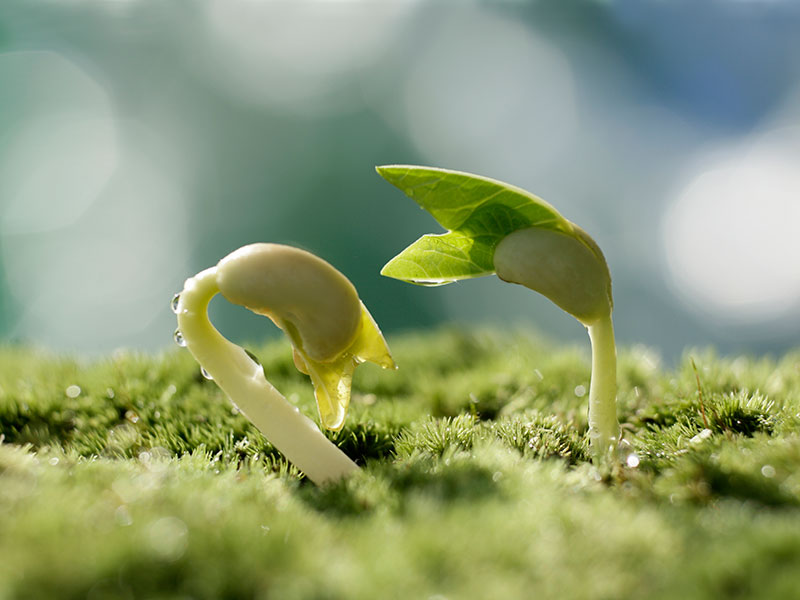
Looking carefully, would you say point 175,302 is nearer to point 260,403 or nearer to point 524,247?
point 260,403

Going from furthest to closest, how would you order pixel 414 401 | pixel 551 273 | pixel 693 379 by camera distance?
pixel 414 401
pixel 693 379
pixel 551 273

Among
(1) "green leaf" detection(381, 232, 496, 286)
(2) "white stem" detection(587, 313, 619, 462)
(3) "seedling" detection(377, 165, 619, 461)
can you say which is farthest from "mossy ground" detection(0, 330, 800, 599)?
(1) "green leaf" detection(381, 232, 496, 286)

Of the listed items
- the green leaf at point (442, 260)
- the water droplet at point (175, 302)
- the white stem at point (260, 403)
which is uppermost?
the green leaf at point (442, 260)

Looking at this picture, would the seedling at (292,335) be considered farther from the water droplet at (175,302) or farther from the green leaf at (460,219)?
the green leaf at (460,219)

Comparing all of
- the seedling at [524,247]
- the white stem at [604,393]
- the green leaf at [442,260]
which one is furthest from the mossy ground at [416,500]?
the green leaf at [442,260]

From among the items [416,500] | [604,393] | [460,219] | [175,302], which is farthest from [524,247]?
[175,302]

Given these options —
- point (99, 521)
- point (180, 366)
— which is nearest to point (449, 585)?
point (99, 521)

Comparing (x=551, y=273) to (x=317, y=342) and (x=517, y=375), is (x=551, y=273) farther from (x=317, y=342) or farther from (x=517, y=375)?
(x=517, y=375)
